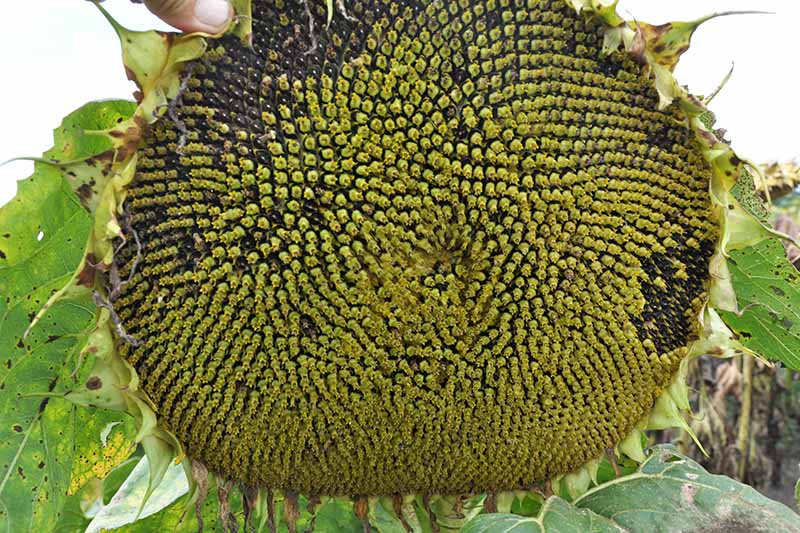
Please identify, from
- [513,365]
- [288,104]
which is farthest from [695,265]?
[288,104]

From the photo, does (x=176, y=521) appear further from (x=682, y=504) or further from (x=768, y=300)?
(x=768, y=300)

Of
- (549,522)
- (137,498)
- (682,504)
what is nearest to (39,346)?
(137,498)

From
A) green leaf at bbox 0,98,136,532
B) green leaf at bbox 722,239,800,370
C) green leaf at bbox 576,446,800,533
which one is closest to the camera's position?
green leaf at bbox 0,98,136,532

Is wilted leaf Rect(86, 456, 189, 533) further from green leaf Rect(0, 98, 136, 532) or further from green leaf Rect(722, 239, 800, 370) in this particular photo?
green leaf Rect(722, 239, 800, 370)

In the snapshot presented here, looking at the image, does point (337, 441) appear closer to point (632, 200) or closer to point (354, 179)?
point (354, 179)

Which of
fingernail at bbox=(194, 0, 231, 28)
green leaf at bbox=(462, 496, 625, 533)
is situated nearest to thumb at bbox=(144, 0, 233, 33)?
fingernail at bbox=(194, 0, 231, 28)

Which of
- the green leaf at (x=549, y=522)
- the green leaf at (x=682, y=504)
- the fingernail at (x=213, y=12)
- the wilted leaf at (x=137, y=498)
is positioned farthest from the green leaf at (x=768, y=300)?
the wilted leaf at (x=137, y=498)

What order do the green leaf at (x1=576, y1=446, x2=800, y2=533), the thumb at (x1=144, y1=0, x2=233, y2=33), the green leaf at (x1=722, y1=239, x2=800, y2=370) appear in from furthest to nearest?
the green leaf at (x1=722, y1=239, x2=800, y2=370)
the green leaf at (x1=576, y1=446, x2=800, y2=533)
the thumb at (x1=144, y1=0, x2=233, y2=33)
